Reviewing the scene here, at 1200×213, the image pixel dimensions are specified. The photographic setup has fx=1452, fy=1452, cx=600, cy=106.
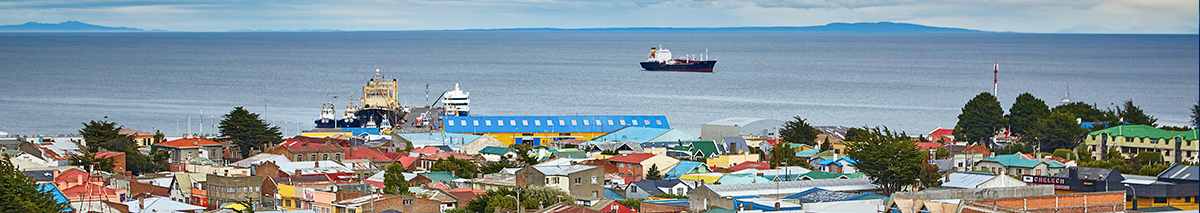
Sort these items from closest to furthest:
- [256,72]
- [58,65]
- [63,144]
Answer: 1. [63,144]
2. [256,72]
3. [58,65]

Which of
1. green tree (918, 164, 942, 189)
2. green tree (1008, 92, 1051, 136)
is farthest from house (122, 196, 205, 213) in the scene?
green tree (1008, 92, 1051, 136)

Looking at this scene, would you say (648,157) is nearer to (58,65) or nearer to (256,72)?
(256,72)

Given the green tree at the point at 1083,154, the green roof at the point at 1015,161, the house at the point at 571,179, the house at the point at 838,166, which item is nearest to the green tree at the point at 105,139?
the house at the point at 571,179

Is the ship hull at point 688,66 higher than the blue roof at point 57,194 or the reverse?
higher

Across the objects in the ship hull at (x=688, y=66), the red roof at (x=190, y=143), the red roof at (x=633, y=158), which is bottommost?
the red roof at (x=633, y=158)

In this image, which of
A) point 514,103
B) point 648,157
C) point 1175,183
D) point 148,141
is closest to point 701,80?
point 514,103

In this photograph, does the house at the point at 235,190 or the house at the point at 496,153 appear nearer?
the house at the point at 235,190

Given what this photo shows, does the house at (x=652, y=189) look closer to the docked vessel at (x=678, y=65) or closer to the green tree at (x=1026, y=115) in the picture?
the green tree at (x=1026, y=115)
